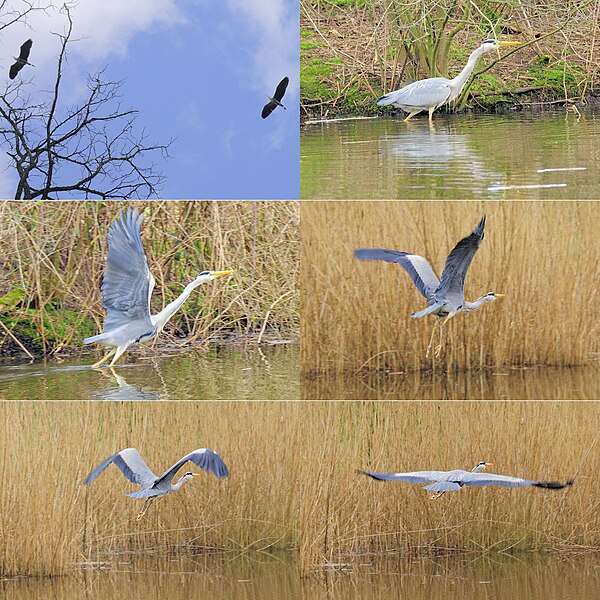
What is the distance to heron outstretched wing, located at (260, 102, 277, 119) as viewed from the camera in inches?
254

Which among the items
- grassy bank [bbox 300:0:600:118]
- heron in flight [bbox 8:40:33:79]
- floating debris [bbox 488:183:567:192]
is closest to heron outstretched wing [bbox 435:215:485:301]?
floating debris [bbox 488:183:567:192]

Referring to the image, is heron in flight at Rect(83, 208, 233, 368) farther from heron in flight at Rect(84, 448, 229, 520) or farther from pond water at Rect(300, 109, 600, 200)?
pond water at Rect(300, 109, 600, 200)

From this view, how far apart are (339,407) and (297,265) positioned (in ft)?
2.73

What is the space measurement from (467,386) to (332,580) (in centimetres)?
123

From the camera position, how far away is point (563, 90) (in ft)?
21.7

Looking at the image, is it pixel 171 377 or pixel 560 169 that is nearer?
pixel 560 169

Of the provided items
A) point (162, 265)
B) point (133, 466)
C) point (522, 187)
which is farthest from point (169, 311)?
point (522, 187)

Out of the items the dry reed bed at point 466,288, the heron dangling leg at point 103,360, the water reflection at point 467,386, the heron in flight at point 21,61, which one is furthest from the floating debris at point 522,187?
the heron in flight at point 21,61

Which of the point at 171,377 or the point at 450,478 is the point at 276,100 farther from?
the point at 450,478

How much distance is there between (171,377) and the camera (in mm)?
6434

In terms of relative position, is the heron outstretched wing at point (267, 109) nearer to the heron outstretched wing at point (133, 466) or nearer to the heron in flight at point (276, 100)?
the heron in flight at point (276, 100)

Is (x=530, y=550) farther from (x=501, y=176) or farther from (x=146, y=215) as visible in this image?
(x=146, y=215)

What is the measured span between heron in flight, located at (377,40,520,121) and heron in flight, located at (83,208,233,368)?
1.30 m

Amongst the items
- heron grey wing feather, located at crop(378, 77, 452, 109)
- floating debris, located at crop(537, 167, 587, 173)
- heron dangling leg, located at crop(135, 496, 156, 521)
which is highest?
heron grey wing feather, located at crop(378, 77, 452, 109)
